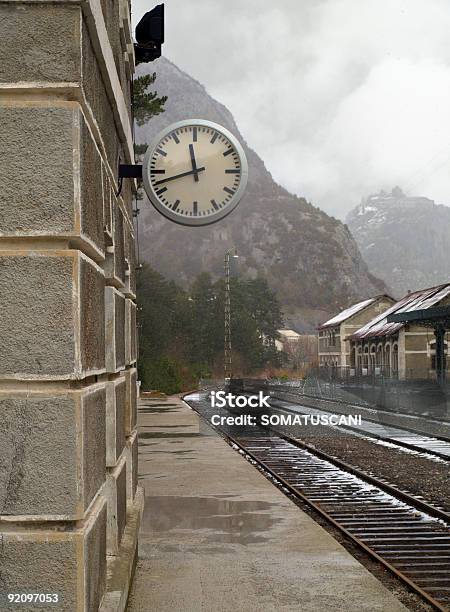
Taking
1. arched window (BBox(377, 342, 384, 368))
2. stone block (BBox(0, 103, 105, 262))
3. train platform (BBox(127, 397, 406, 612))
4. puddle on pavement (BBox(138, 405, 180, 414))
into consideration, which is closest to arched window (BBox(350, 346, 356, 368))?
arched window (BBox(377, 342, 384, 368))

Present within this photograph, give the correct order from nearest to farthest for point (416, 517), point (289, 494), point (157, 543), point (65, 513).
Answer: point (65, 513) → point (157, 543) → point (416, 517) → point (289, 494)

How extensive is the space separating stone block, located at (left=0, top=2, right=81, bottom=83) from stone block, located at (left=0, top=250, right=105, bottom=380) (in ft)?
2.31

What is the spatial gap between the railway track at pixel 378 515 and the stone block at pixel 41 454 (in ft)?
16.8

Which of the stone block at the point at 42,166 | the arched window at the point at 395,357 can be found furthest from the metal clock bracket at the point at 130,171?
the arched window at the point at 395,357

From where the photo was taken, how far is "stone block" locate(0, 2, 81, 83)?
3453 mm

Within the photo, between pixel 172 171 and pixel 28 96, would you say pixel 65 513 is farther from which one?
pixel 172 171

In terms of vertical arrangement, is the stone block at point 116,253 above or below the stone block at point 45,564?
above

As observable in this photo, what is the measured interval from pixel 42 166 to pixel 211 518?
8.29 m

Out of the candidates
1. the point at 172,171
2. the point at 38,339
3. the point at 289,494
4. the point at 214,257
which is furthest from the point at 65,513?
the point at 214,257

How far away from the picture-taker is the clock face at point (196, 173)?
654cm

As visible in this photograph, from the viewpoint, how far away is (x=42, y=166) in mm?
3430

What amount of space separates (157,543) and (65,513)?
6057 millimetres

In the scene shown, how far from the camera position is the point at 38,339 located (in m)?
3.37

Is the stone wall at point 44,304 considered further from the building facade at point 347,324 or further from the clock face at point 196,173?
the building facade at point 347,324
